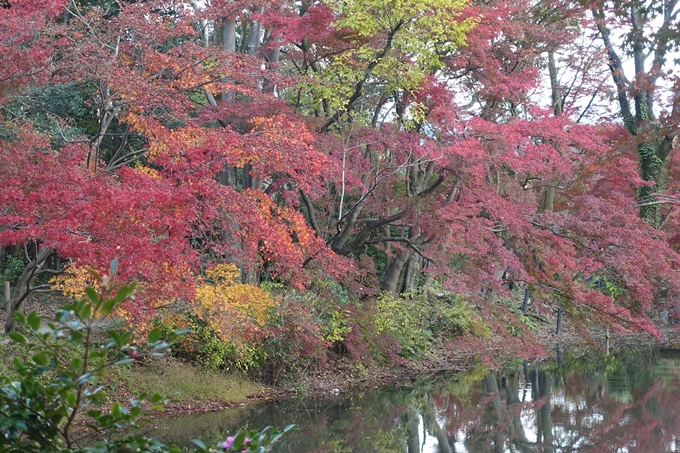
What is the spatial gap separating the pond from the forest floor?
388mm

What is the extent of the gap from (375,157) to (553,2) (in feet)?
16.4

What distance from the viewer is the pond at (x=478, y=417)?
9.05 metres

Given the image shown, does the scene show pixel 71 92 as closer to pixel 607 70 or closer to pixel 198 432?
pixel 198 432

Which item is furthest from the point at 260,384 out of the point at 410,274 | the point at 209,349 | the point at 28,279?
the point at 410,274

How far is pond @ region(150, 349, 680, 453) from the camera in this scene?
9.05m

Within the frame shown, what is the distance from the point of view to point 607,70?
18312mm

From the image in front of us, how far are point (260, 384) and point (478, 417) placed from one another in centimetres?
340

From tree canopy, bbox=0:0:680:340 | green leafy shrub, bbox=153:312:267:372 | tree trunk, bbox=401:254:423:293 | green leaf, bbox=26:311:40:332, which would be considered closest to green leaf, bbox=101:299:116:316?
green leaf, bbox=26:311:40:332

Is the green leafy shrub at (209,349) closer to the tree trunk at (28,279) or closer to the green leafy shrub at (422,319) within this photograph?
the tree trunk at (28,279)

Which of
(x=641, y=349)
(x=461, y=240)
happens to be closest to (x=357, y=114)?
(x=461, y=240)

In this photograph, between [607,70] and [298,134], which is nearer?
[298,134]

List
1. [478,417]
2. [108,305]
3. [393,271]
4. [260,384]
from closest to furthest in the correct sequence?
[108,305], [478,417], [260,384], [393,271]

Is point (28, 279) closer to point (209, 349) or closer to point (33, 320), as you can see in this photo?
point (209, 349)

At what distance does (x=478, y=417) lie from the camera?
10.8 m
